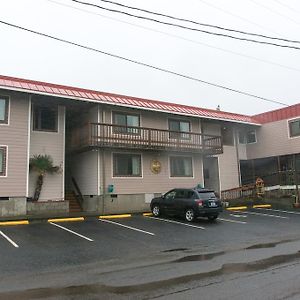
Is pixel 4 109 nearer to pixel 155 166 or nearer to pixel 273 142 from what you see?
pixel 155 166

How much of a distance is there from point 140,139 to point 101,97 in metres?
3.47

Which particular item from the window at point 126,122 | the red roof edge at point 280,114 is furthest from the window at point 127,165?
the red roof edge at point 280,114

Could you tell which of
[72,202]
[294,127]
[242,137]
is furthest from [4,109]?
[294,127]

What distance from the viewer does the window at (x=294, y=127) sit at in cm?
2764

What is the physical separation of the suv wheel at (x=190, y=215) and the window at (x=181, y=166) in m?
7.27

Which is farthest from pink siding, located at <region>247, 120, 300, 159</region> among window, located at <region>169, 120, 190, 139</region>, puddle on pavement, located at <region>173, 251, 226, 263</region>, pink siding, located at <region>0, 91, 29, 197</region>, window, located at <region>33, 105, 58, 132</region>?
puddle on pavement, located at <region>173, 251, 226, 263</region>

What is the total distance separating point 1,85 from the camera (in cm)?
1903

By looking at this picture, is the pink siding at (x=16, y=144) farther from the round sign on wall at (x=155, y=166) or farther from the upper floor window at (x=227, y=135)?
the upper floor window at (x=227, y=135)

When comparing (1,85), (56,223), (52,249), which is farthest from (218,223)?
(1,85)

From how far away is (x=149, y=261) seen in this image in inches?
384

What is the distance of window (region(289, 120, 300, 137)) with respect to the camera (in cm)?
2764

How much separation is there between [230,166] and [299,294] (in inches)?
894

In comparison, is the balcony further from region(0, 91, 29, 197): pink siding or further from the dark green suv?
the dark green suv

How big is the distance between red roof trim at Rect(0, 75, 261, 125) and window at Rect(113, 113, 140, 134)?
102 centimetres
